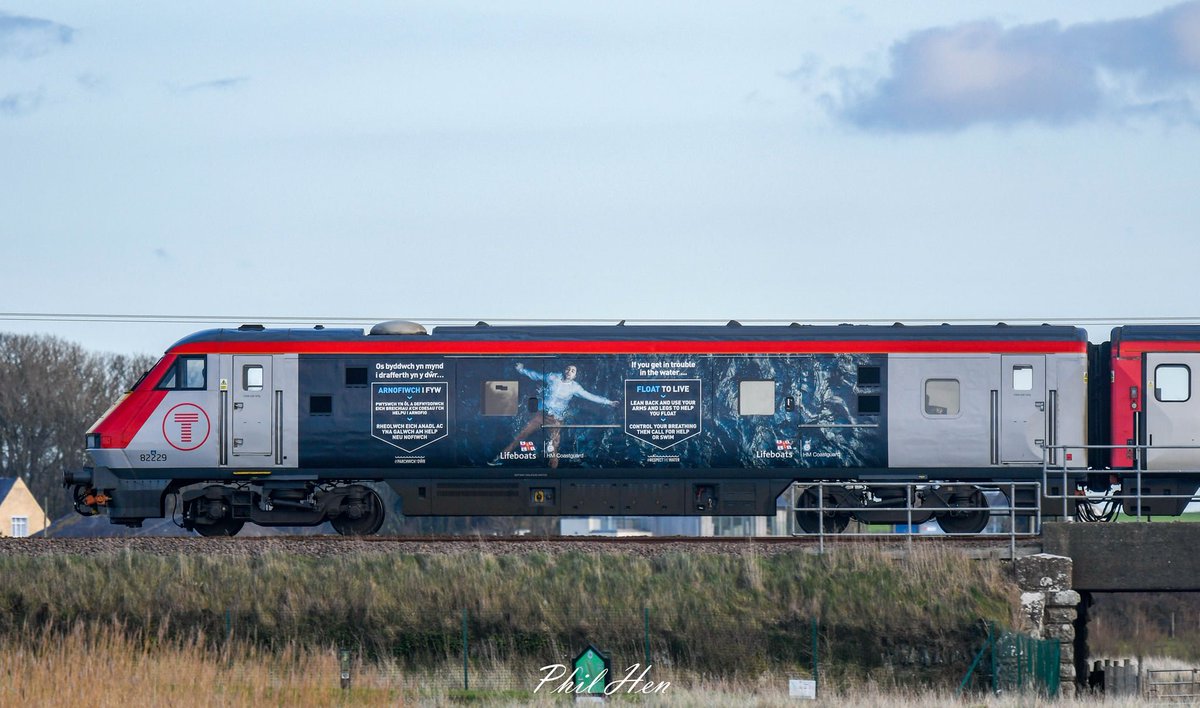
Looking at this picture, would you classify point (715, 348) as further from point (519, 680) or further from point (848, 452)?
point (519, 680)

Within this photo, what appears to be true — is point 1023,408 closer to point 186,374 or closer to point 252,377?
point 252,377

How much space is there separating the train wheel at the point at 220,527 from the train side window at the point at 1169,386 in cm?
1768

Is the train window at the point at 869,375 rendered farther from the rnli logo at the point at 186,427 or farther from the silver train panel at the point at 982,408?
the rnli logo at the point at 186,427

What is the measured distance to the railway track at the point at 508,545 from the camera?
82.4 feet

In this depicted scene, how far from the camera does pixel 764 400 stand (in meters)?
28.5

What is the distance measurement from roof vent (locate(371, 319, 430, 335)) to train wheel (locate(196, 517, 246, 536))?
182 inches

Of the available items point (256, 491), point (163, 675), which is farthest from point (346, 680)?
point (256, 491)

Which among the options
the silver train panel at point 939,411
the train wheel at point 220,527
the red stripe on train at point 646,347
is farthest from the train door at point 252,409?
the silver train panel at point 939,411

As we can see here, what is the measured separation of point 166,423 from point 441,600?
735 centimetres

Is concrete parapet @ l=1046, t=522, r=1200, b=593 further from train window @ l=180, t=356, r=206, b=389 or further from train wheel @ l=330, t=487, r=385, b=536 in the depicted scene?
train window @ l=180, t=356, r=206, b=389

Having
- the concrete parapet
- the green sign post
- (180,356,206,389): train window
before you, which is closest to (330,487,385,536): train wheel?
(180,356,206,389): train window

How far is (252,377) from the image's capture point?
28.5 m

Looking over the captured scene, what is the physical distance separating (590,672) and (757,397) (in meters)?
8.63

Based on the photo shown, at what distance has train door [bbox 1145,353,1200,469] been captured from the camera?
92.3ft
